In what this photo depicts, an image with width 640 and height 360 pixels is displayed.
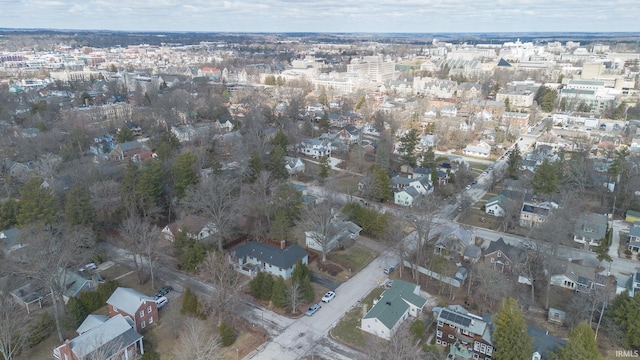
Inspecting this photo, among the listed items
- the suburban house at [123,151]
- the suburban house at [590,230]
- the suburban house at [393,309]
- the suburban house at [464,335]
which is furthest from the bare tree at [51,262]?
the suburban house at [590,230]

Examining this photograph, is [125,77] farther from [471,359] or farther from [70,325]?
[471,359]

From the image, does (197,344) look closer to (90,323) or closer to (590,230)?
(90,323)

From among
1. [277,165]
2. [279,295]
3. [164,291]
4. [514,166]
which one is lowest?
[164,291]

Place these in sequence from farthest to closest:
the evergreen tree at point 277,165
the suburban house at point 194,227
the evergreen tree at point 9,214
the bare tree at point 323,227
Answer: the evergreen tree at point 277,165, the evergreen tree at point 9,214, the suburban house at point 194,227, the bare tree at point 323,227

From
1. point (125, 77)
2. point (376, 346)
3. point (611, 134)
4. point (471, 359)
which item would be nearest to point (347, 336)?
Answer: point (376, 346)

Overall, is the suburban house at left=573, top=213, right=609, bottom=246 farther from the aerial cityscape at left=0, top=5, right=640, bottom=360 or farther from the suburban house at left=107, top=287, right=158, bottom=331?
the suburban house at left=107, top=287, right=158, bottom=331

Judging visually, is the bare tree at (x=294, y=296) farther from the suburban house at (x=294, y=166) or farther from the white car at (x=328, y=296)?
the suburban house at (x=294, y=166)

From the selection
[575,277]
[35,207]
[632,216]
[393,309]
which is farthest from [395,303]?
[632,216]

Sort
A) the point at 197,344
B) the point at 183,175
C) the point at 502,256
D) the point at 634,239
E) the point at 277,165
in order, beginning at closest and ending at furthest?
the point at 197,344 < the point at 502,256 < the point at 634,239 < the point at 183,175 < the point at 277,165
